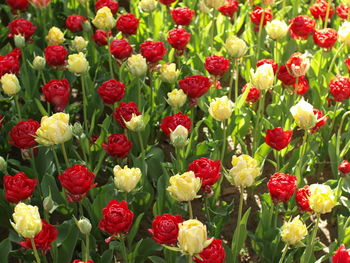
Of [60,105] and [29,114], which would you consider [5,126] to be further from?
[60,105]

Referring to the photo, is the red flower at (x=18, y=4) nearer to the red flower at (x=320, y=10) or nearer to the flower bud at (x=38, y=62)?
the flower bud at (x=38, y=62)

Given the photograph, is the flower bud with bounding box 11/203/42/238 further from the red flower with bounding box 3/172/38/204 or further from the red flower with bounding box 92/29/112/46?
the red flower with bounding box 92/29/112/46

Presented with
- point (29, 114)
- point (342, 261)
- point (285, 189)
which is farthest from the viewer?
point (29, 114)

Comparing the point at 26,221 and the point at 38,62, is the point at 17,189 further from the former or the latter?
the point at 38,62

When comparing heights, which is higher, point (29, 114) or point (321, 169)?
point (29, 114)

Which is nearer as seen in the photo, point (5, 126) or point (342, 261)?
point (342, 261)

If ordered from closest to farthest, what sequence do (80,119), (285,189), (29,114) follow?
(285,189) < (29,114) < (80,119)

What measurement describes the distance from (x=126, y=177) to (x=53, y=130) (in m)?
0.31

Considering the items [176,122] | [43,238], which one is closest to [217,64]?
[176,122]

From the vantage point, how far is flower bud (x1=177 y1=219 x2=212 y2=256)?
62.0 inches

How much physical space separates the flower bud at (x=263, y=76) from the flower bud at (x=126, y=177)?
2.16 ft

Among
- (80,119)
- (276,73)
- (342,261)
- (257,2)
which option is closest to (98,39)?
(80,119)

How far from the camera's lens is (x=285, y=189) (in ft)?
6.83

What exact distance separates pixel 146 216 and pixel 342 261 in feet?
3.96
